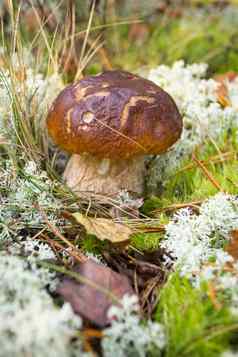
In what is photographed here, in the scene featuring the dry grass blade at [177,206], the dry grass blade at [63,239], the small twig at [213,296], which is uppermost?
the small twig at [213,296]

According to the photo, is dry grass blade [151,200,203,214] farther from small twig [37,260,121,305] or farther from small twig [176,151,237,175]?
small twig [37,260,121,305]

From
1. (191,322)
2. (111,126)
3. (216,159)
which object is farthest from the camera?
(216,159)

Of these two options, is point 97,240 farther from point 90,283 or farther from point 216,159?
point 216,159

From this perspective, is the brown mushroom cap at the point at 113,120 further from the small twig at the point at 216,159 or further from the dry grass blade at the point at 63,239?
the dry grass blade at the point at 63,239

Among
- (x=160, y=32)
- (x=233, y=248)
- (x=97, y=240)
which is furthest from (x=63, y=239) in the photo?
(x=160, y=32)

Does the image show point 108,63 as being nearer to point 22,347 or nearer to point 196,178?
point 196,178

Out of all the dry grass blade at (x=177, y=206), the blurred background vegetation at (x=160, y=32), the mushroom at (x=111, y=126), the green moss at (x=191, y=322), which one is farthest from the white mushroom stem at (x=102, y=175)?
the blurred background vegetation at (x=160, y=32)
